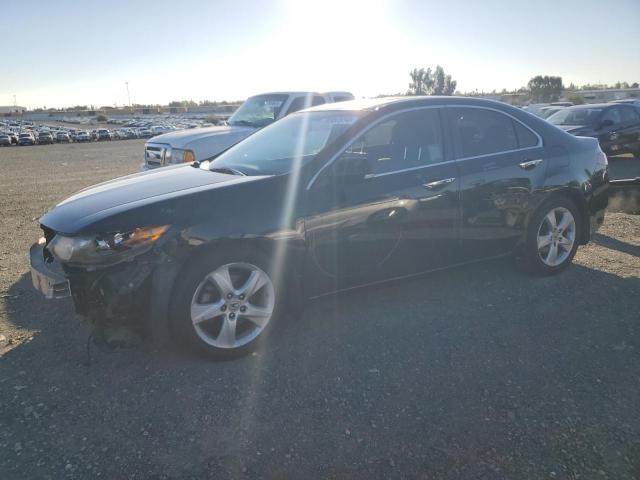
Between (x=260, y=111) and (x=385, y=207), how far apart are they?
5.77 metres

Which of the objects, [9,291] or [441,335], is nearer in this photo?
[441,335]

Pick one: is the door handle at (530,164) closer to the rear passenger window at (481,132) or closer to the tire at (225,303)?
the rear passenger window at (481,132)

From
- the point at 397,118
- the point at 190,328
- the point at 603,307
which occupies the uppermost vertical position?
the point at 397,118

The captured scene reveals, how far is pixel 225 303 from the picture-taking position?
336 cm

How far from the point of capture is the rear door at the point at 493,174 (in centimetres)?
429

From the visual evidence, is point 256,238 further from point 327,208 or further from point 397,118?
point 397,118

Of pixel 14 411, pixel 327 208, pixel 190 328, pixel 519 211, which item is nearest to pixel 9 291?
pixel 14 411

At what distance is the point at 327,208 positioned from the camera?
363 cm

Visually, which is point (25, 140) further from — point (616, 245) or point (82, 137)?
point (616, 245)

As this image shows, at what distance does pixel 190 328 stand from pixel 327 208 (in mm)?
1229

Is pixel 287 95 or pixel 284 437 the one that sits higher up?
pixel 287 95

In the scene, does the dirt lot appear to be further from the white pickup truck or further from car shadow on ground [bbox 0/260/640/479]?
the white pickup truck

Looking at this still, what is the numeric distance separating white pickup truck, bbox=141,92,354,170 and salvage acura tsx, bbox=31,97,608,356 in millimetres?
3105

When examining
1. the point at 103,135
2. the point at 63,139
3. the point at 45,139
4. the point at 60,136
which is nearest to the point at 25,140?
the point at 45,139
